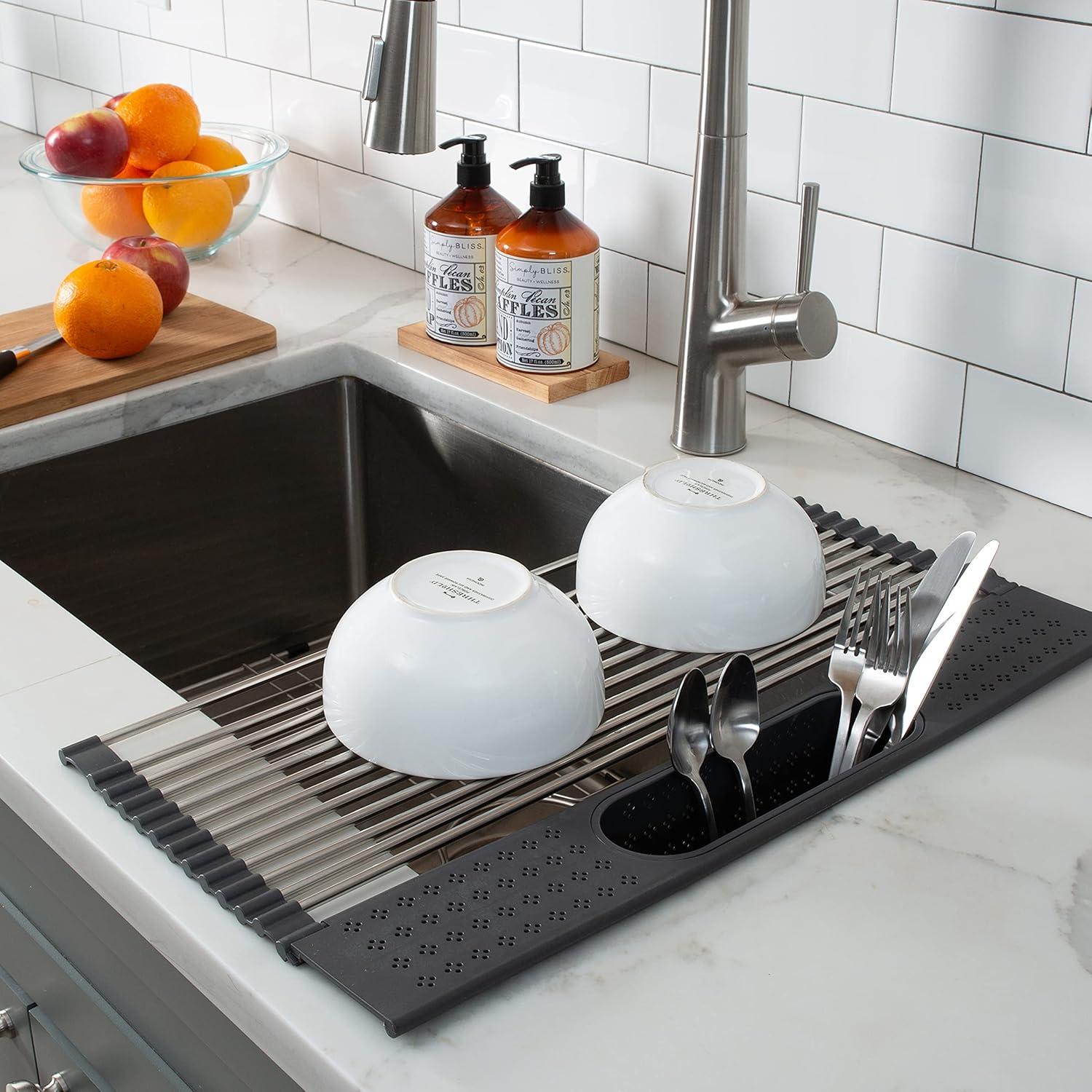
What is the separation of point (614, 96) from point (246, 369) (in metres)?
0.42

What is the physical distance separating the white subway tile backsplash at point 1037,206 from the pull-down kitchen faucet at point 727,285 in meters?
0.13

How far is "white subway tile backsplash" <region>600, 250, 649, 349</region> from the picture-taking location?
1.35m

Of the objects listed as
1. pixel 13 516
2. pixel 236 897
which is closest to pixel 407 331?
pixel 13 516

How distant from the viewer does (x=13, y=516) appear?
1.21 metres

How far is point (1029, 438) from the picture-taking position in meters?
1.08

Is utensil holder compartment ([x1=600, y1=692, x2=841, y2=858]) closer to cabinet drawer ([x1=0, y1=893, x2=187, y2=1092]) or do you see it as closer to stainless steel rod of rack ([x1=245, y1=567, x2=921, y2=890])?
stainless steel rod of rack ([x1=245, y1=567, x2=921, y2=890])

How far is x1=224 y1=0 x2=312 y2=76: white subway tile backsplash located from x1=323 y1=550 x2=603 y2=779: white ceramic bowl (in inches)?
41.3

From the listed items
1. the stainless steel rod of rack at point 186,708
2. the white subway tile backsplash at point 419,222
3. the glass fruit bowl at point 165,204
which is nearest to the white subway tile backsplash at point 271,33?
the glass fruit bowl at point 165,204

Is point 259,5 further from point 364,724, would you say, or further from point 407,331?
point 364,724

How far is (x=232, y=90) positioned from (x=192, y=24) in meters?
0.11

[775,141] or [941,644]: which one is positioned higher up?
[775,141]

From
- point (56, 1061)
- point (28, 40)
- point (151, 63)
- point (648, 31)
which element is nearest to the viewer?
point (56, 1061)

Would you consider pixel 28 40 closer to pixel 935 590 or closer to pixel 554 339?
pixel 554 339

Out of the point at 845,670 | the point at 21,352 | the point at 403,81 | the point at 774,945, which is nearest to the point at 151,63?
the point at 21,352
